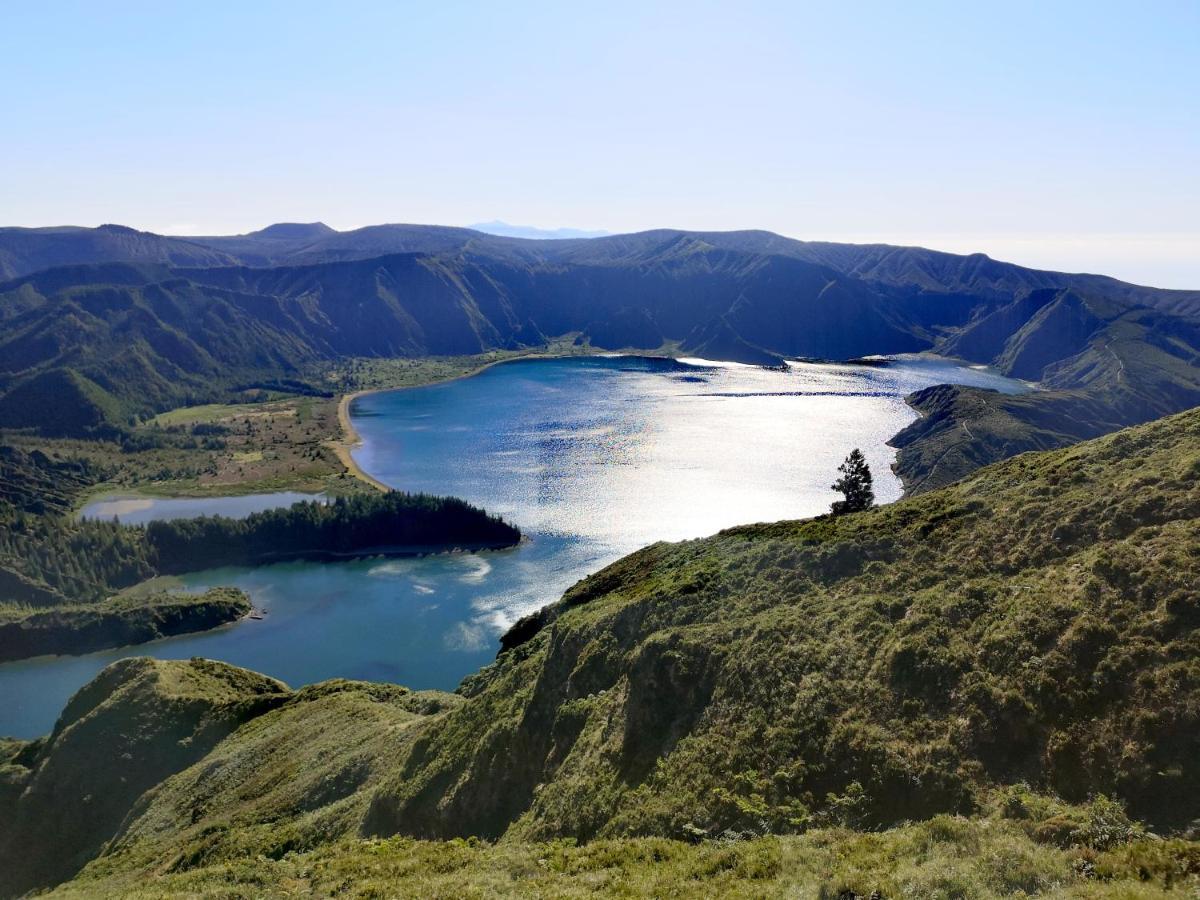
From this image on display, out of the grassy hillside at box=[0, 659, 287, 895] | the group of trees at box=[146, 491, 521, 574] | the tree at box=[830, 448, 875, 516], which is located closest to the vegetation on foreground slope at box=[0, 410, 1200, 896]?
the grassy hillside at box=[0, 659, 287, 895]

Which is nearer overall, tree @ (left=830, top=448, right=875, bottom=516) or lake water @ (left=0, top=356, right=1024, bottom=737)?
tree @ (left=830, top=448, right=875, bottom=516)

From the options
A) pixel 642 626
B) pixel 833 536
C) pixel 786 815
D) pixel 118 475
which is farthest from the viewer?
pixel 118 475

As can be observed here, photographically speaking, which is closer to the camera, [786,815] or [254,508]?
[786,815]

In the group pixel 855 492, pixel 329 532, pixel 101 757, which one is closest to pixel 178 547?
pixel 329 532

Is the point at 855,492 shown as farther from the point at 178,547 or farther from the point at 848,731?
the point at 178,547

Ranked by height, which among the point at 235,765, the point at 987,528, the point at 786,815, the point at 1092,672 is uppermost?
the point at 987,528

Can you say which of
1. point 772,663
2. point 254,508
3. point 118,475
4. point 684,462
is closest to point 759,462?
point 684,462

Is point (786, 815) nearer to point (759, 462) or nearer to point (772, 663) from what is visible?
point (772, 663)

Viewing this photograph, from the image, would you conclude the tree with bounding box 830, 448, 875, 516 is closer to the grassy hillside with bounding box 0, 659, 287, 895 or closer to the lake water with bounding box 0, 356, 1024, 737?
the lake water with bounding box 0, 356, 1024, 737

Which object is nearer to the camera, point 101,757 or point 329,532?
point 101,757
